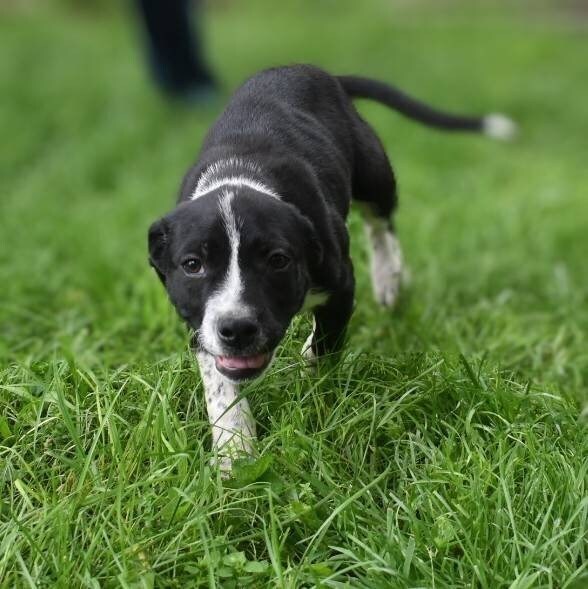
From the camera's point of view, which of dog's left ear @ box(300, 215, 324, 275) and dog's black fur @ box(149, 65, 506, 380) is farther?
dog's left ear @ box(300, 215, 324, 275)

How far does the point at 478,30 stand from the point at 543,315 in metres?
9.70

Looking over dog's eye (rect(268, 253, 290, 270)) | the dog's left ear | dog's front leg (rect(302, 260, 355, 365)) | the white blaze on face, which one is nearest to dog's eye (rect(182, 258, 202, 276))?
the white blaze on face

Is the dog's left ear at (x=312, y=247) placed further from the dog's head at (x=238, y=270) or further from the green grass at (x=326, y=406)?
the green grass at (x=326, y=406)

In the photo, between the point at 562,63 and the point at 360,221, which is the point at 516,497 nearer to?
the point at 360,221

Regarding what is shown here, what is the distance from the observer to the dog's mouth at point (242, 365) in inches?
128

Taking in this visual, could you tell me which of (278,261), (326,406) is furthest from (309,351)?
(278,261)

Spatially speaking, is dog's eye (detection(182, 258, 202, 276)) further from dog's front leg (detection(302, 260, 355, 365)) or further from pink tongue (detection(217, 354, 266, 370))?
dog's front leg (detection(302, 260, 355, 365))

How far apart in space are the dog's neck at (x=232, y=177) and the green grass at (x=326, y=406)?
666mm

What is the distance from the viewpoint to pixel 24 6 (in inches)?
677

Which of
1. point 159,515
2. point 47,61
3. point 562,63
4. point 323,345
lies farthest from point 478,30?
point 159,515

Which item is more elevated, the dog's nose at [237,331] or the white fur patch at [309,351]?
the dog's nose at [237,331]

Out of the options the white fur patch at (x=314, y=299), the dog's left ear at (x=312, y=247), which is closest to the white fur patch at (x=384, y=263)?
the white fur patch at (x=314, y=299)

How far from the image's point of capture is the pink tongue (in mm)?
3240

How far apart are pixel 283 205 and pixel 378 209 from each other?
4.79 feet
